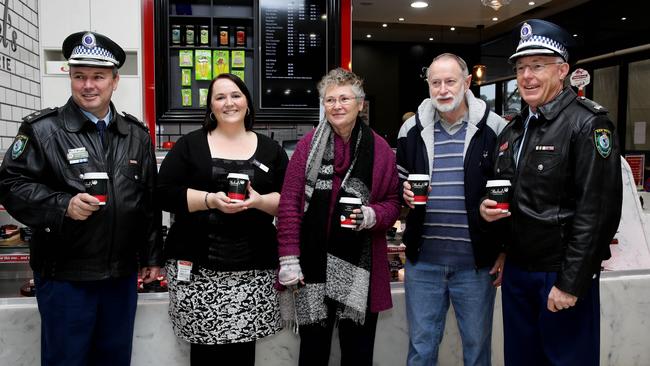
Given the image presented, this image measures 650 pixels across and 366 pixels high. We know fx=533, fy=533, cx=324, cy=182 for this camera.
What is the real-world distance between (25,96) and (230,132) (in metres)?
2.99

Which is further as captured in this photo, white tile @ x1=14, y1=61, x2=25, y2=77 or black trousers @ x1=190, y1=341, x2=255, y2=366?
white tile @ x1=14, y1=61, x2=25, y2=77

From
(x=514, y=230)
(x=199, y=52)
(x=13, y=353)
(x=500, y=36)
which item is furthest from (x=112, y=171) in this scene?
(x=500, y=36)

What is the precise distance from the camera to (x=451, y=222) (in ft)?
7.00

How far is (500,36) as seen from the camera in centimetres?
1142

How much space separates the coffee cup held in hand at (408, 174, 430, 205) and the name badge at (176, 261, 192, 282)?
906 mm

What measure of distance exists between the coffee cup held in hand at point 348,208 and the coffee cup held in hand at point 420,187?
24 cm

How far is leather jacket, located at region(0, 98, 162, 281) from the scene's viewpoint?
183 cm

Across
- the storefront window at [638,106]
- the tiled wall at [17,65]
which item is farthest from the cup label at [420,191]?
the storefront window at [638,106]

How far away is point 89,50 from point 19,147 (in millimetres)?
425

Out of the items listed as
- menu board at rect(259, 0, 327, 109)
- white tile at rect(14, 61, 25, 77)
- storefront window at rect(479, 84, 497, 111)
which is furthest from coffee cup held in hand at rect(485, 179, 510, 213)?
storefront window at rect(479, 84, 497, 111)

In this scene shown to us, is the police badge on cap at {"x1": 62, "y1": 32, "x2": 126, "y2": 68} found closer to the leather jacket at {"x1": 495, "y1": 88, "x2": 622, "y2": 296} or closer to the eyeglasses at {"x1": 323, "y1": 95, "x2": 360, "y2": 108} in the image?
the eyeglasses at {"x1": 323, "y1": 95, "x2": 360, "y2": 108}

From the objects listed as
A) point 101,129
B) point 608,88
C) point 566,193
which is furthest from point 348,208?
point 608,88

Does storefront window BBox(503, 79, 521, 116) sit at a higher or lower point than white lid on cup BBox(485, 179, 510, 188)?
higher

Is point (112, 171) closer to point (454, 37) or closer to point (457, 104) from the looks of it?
point (457, 104)
